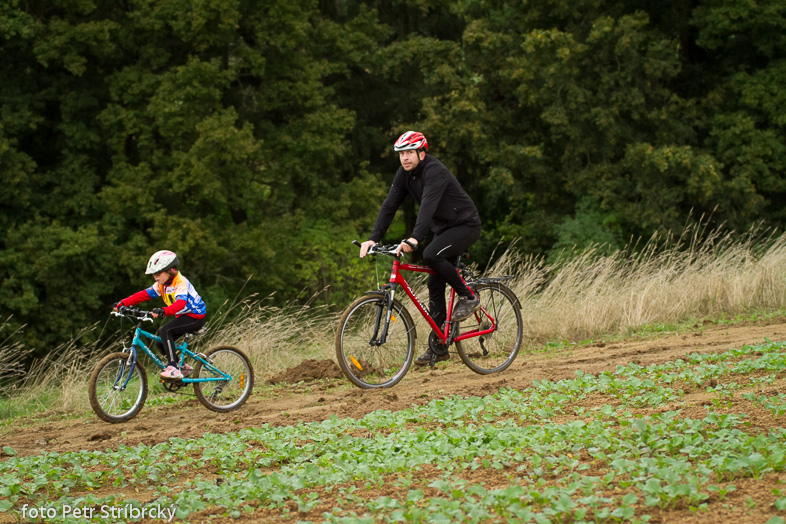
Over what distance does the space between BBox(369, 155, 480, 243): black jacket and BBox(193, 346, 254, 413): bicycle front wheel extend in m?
1.84

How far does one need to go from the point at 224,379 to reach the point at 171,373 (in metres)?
0.54

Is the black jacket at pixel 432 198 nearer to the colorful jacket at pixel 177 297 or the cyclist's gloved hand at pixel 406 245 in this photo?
the cyclist's gloved hand at pixel 406 245

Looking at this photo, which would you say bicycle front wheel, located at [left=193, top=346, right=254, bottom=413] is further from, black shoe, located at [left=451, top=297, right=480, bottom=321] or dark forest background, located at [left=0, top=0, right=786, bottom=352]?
dark forest background, located at [left=0, top=0, right=786, bottom=352]

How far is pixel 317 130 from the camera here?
26766 mm

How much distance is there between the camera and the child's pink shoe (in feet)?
25.9

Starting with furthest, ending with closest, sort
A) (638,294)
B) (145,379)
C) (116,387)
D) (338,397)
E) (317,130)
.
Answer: (317,130), (638,294), (145,379), (338,397), (116,387)

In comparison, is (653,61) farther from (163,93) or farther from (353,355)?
(353,355)

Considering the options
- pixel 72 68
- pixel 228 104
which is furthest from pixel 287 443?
pixel 228 104

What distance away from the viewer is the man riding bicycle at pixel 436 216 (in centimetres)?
786

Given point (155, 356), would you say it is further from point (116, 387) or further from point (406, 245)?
point (406, 245)

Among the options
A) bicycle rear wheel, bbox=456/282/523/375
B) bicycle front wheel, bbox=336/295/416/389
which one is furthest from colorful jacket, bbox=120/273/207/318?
bicycle rear wheel, bbox=456/282/523/375

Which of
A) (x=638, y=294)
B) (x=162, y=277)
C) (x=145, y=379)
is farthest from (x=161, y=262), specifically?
(x=638, y=294)

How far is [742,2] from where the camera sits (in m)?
25.0

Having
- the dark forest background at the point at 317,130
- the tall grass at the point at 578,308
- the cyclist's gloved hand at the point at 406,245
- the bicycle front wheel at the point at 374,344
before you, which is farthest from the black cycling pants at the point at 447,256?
the dark forest background at the point at 317,130
